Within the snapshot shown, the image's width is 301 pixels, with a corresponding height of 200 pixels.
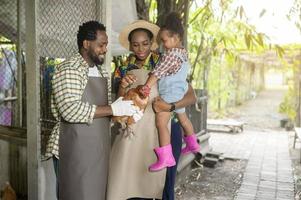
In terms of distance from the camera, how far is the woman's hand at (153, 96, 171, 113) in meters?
2.57

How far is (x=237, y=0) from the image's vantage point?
5.26 metres

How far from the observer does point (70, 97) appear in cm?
214

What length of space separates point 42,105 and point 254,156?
16.3ft

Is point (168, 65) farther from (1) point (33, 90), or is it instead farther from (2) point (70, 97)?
(1) point (33, 90)

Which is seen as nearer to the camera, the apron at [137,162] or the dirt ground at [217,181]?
the apron at [137,162]

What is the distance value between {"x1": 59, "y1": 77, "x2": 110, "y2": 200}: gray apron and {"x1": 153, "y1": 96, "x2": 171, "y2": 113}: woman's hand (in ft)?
1.13

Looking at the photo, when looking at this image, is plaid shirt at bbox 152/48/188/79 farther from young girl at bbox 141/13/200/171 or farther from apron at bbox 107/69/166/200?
apron at bbox 107/69/166/200

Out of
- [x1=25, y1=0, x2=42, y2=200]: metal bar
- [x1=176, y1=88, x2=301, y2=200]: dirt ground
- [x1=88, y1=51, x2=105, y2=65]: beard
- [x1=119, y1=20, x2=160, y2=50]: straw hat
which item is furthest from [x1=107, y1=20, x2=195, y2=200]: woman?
[x1=176, y1=88, x2=301, y2=200]: dirt ground

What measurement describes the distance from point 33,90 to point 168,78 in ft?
3.21

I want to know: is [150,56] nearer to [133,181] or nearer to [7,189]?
[133,181]

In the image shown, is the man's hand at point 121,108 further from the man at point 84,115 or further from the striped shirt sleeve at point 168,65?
the striped shirt sleeve at point 168,65

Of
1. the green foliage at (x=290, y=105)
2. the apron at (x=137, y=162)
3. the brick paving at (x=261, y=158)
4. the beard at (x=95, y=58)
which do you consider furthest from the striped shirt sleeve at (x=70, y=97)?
the green foliage at (x=290, y=105)

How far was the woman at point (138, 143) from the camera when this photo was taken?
257 cm

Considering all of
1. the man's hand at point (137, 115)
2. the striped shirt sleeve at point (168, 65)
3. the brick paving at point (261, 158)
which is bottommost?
the brick paving at point (261, 158)
